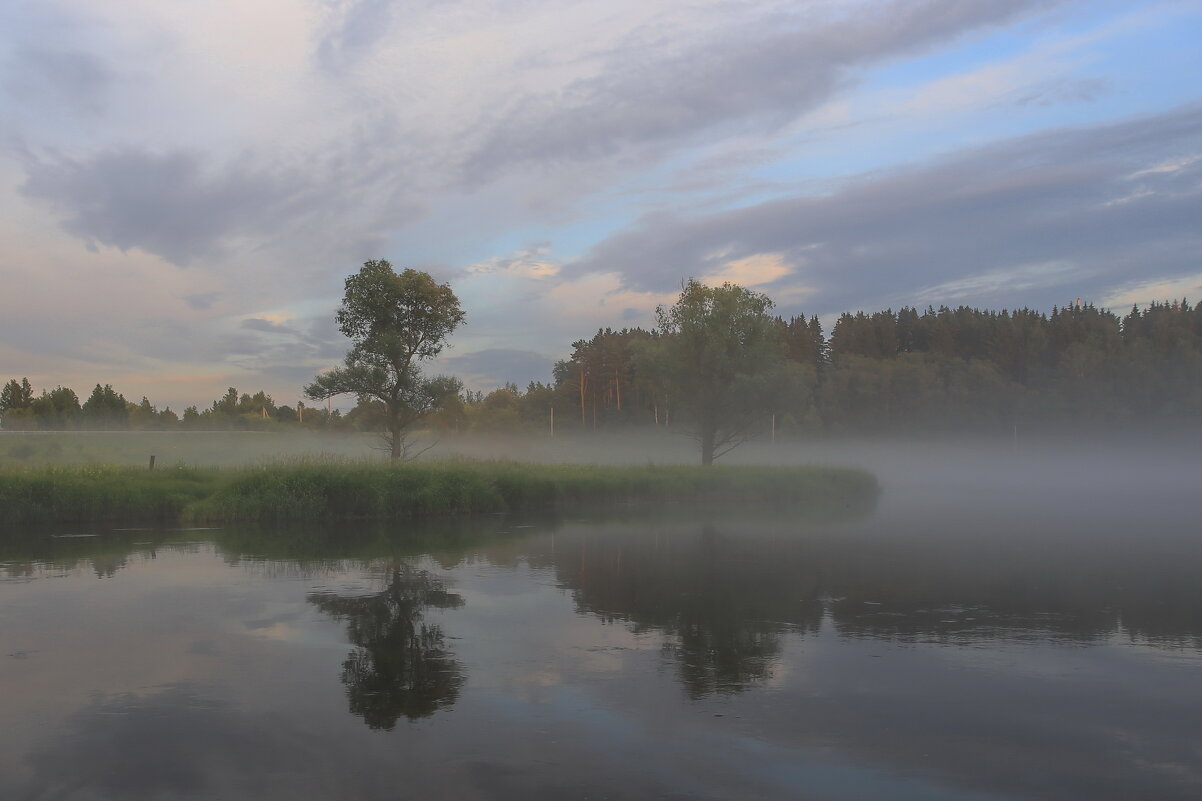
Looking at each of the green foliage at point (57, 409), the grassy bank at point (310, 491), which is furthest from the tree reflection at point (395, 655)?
the green foliage at point (57, 409)

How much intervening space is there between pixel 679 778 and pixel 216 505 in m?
23.7

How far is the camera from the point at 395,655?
1041 centimetres

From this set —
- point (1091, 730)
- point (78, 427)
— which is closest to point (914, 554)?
point (1091, 730)

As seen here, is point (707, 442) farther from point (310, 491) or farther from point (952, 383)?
point (952, 383)

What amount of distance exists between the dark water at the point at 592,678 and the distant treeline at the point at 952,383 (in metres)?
85.0

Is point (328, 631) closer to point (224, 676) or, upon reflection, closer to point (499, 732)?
point (224, 676)

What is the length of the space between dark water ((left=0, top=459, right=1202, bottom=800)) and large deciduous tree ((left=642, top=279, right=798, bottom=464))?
30799mm

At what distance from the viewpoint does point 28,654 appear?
33.5 ft

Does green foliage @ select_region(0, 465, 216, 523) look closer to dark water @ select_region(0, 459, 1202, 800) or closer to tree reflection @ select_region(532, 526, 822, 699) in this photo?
dark water @ select_region(0, 459, 1202, 800)

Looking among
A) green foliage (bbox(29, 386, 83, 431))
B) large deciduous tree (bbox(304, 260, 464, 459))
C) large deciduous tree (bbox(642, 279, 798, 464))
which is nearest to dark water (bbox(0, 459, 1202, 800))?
large deciduous tree (bbox(304, 260, 464, 459))

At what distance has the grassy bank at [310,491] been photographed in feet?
85.9

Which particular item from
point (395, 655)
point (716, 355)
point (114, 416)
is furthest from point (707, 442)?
point (114, 416)

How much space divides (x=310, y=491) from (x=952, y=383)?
11851 cm

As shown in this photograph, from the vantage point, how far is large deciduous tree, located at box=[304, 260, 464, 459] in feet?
112
